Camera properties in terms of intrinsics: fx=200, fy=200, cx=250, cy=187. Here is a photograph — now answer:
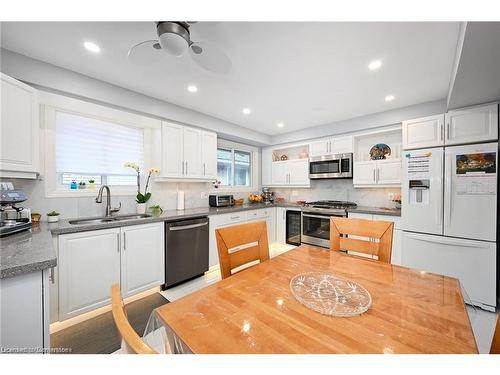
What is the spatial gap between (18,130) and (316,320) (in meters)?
2.42

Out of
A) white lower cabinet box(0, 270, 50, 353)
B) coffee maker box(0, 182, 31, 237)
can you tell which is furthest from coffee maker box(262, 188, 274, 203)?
white lower cabinet box(0, 270, 50, 353)

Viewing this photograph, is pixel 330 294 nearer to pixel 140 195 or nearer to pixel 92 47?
pixel 92 47

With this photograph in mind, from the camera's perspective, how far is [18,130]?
1.58 meters

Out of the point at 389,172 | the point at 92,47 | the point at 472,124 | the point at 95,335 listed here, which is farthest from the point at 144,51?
the point at 389,172

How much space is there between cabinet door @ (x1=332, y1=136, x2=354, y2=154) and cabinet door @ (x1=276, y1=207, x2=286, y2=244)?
1.48 meters

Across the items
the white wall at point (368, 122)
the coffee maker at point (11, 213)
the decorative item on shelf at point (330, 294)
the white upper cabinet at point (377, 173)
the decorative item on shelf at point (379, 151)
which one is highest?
the white wall at point (368, 122)

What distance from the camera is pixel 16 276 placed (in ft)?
2.91

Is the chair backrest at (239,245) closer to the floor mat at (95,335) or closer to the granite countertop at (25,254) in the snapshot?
the granite countertop at (25,254)

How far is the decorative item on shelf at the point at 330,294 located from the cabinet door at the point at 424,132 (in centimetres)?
227

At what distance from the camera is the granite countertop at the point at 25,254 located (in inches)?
34.5

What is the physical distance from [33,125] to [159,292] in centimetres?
202

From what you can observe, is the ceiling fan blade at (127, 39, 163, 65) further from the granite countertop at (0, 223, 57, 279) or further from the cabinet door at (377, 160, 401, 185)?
the cabinet door at (377, 160, 401, 185)

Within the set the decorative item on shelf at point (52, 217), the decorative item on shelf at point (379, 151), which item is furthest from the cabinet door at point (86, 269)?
the decorative item on shelf at point (379, 151)
